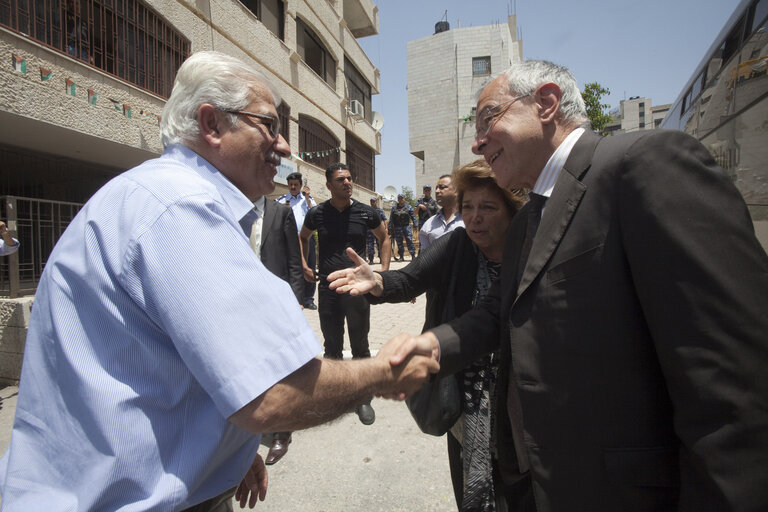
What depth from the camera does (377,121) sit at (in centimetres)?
2417

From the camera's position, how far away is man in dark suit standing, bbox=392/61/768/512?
1.00m

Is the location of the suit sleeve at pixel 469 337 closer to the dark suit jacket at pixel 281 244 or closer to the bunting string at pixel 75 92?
the dark suit jacket at pixel 281 244

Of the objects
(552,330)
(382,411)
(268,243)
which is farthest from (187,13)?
(552,330)

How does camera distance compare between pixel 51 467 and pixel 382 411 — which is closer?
pixel 51 467

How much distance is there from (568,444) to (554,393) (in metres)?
0.15

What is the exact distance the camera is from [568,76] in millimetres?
1731

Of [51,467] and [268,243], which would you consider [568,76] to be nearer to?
[51,467]

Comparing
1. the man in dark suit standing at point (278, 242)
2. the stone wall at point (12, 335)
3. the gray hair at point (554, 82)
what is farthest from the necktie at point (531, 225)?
the stone wall at point (12, 335)

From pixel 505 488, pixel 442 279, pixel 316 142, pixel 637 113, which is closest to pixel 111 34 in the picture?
pixel 442 279

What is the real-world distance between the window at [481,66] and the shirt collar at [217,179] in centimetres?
3996

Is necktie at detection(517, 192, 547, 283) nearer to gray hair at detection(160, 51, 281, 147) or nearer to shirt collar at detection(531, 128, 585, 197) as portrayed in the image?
shirt collar at detection(531, 128, 585, 197)

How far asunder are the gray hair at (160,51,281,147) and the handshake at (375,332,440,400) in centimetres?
96

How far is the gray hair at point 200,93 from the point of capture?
1361 millimetres

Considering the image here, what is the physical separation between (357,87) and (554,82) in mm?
22199
